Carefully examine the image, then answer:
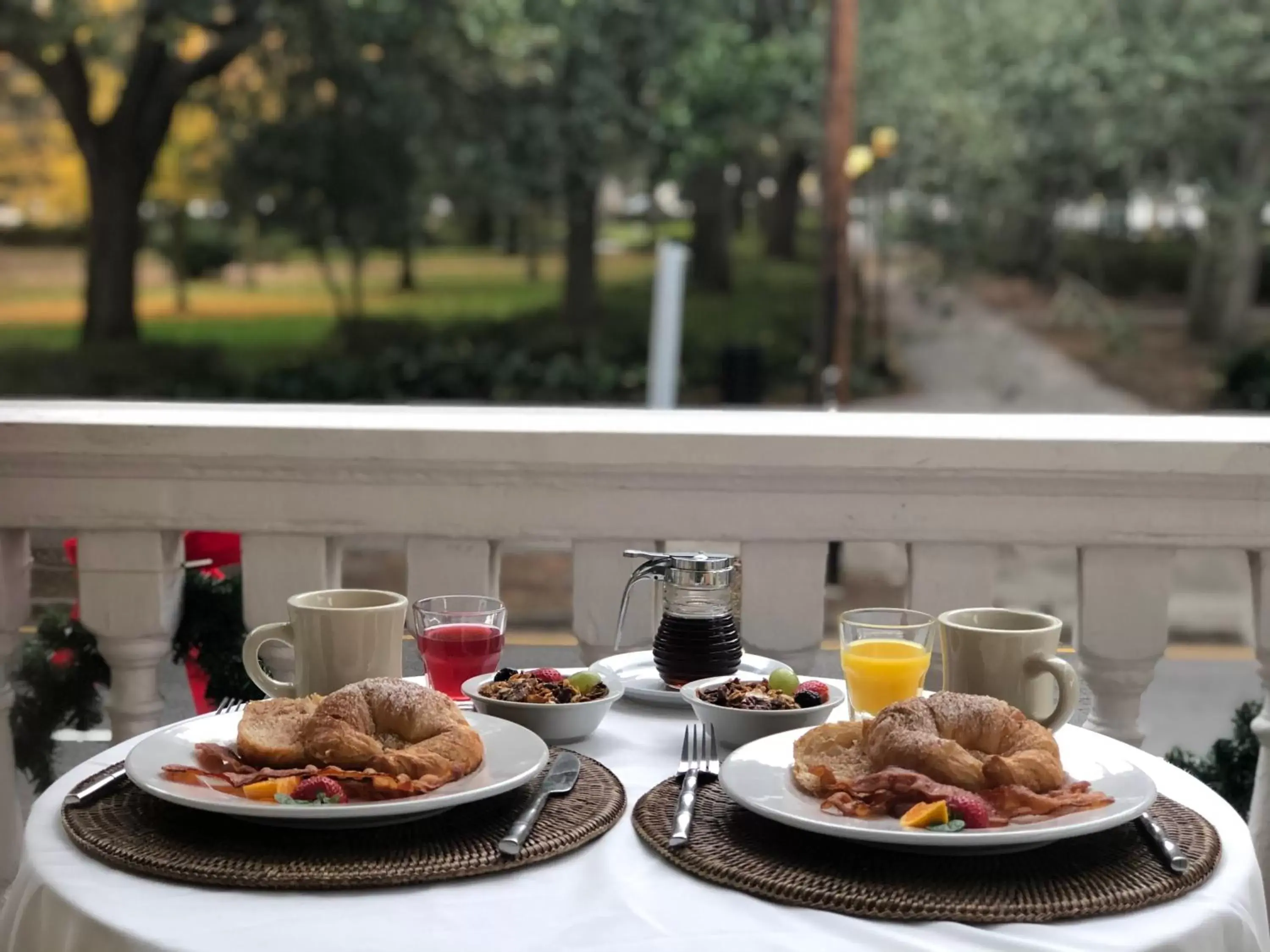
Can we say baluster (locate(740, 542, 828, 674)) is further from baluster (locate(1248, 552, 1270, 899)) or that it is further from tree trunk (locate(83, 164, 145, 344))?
tree trunk (locate(83, 164, 145, 344))

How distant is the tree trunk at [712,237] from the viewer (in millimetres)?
16750

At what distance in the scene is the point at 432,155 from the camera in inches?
608

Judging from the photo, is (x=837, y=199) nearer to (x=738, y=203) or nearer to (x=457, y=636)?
(x=738, y=203)

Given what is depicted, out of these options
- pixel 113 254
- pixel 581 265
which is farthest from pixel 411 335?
pixel 113 254

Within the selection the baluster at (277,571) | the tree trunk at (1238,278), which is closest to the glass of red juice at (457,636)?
the baluster at (277,571)

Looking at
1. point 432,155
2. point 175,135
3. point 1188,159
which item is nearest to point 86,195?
point 175,135

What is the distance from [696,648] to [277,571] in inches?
29.1

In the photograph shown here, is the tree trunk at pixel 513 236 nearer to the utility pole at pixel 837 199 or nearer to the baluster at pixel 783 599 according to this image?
the utility pole at pixel 837 199

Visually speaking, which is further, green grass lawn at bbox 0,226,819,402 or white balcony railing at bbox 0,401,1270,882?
green grass lawn at bbox 0,226,819,402

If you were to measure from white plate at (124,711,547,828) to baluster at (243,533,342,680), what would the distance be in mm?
650

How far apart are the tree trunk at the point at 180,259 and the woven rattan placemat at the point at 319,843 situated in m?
15.8

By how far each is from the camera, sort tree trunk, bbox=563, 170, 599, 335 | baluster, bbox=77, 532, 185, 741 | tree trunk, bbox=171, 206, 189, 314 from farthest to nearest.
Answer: tree trunk, bbox=171, 206, 189, 314 < tree trunk, bbox=563, 170, 599, 335 < baluster, bbox=77, 532, 185, 741

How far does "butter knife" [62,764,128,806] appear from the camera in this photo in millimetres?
1253

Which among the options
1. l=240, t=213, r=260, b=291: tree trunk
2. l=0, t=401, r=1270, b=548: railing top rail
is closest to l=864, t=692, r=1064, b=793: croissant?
l=0, t=401, r=1270, b=548: railing top rail
